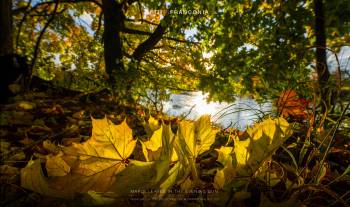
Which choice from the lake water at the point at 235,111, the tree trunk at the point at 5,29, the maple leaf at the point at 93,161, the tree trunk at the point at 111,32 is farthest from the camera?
the tree trunk at the point at 111,32

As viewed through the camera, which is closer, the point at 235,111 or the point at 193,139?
the point at 193,139

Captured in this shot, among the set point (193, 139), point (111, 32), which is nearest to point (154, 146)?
point (193, 139)

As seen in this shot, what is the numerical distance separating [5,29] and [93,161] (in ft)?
14.1

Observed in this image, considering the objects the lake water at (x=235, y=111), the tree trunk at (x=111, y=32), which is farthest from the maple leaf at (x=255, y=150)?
the tree trunk at (x=111, y=32)

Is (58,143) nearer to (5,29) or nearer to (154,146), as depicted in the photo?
(154,146)

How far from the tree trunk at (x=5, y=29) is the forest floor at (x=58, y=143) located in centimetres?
95

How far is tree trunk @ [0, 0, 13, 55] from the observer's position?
3711mm

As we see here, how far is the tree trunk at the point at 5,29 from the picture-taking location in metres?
3.71

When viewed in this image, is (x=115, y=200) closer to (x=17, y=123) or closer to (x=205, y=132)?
(x=205, y=132)

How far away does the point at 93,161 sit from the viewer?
0.43 metres

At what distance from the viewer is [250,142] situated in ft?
1.42

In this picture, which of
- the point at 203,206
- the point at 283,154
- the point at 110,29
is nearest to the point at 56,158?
the point at 203,206

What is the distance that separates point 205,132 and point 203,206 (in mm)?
132

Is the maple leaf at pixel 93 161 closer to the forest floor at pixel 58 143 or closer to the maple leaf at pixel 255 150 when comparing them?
the forest floor at pixel 58 143
